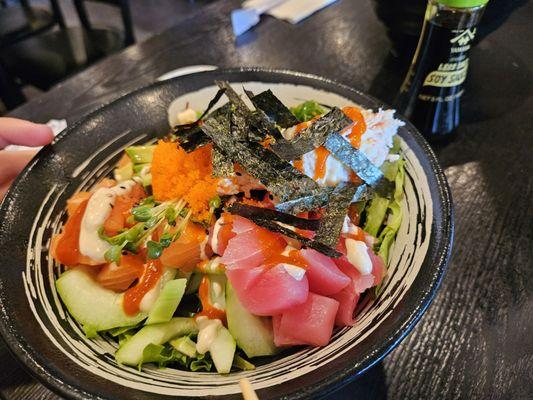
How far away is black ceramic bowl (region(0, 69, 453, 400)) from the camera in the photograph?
0.96m

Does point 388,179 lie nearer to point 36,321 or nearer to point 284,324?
point 284,324

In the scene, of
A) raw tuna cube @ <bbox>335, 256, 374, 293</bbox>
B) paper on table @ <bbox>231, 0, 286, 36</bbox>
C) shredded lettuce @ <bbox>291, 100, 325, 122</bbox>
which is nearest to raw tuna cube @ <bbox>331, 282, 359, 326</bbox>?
raw tuna cube @ <bbox>335, 256, 374, 293</bbox>

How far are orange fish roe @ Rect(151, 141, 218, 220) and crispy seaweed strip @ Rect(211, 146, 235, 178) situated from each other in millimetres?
28

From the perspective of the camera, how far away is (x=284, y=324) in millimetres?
1081

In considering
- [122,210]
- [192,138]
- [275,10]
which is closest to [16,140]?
[122,210]

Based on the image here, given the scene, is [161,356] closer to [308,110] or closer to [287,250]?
[287,250]

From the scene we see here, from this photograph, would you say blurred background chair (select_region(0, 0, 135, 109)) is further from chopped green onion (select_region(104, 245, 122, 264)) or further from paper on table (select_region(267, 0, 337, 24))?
chopped green onion (select_region(104, 245, 122, 264))

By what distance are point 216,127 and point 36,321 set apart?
71 centimetres

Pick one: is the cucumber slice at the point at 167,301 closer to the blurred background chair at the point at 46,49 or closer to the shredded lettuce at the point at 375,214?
the shredded lettuce at the point at 375,214

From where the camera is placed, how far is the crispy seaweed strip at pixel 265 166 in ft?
3.96

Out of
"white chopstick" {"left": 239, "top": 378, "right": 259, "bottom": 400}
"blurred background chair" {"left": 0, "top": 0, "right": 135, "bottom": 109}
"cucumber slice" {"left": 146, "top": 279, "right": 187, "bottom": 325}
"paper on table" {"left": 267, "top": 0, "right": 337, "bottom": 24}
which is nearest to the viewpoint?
"white chopstick" {"left": 239, "top": 378, "right": 259, "bottom": 400}

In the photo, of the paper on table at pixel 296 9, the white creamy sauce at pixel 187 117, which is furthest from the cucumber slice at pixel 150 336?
the paper on table at pixel 296 9

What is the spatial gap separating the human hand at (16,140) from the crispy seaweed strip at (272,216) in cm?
81

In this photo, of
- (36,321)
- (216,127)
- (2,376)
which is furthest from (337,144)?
(2,376)
